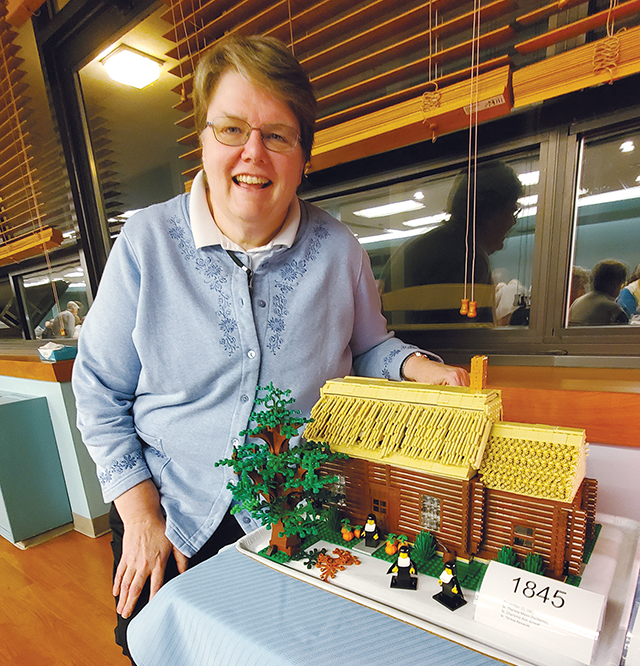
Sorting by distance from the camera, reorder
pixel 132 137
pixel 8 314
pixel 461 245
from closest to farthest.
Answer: pixel 461 245, pixel 132 137, pixel 8 314

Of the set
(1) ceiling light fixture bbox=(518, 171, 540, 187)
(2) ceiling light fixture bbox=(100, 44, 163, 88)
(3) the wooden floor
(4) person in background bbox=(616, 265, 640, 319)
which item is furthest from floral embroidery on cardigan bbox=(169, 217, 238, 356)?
(2) ceiling light fixture bbox=(100, 44, 163, 88)

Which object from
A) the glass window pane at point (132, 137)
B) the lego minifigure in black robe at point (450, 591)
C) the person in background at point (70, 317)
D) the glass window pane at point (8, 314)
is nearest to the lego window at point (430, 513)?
the lego minifigure in black robe at point (450, 591)

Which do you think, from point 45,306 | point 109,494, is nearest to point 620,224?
point 109,494

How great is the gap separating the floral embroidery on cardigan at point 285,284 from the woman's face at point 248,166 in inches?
4.6

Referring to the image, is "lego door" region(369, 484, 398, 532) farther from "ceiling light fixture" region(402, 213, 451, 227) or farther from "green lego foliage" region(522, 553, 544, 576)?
"ceiling light fixture" region(402, 213, 451, 227)

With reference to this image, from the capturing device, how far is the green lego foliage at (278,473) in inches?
28.5

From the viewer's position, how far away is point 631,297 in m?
1.32

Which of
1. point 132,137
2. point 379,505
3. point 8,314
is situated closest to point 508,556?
point 379,505

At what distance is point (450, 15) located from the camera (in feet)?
4.59

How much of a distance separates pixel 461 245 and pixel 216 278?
1121 millimetres

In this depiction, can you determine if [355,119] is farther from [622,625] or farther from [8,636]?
[8,636]

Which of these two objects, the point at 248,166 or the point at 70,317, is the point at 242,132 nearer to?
the point at 248,166

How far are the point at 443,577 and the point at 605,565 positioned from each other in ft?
0.99

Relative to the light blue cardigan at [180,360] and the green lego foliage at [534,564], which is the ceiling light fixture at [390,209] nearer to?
the light blue cardigan at [180,360]
